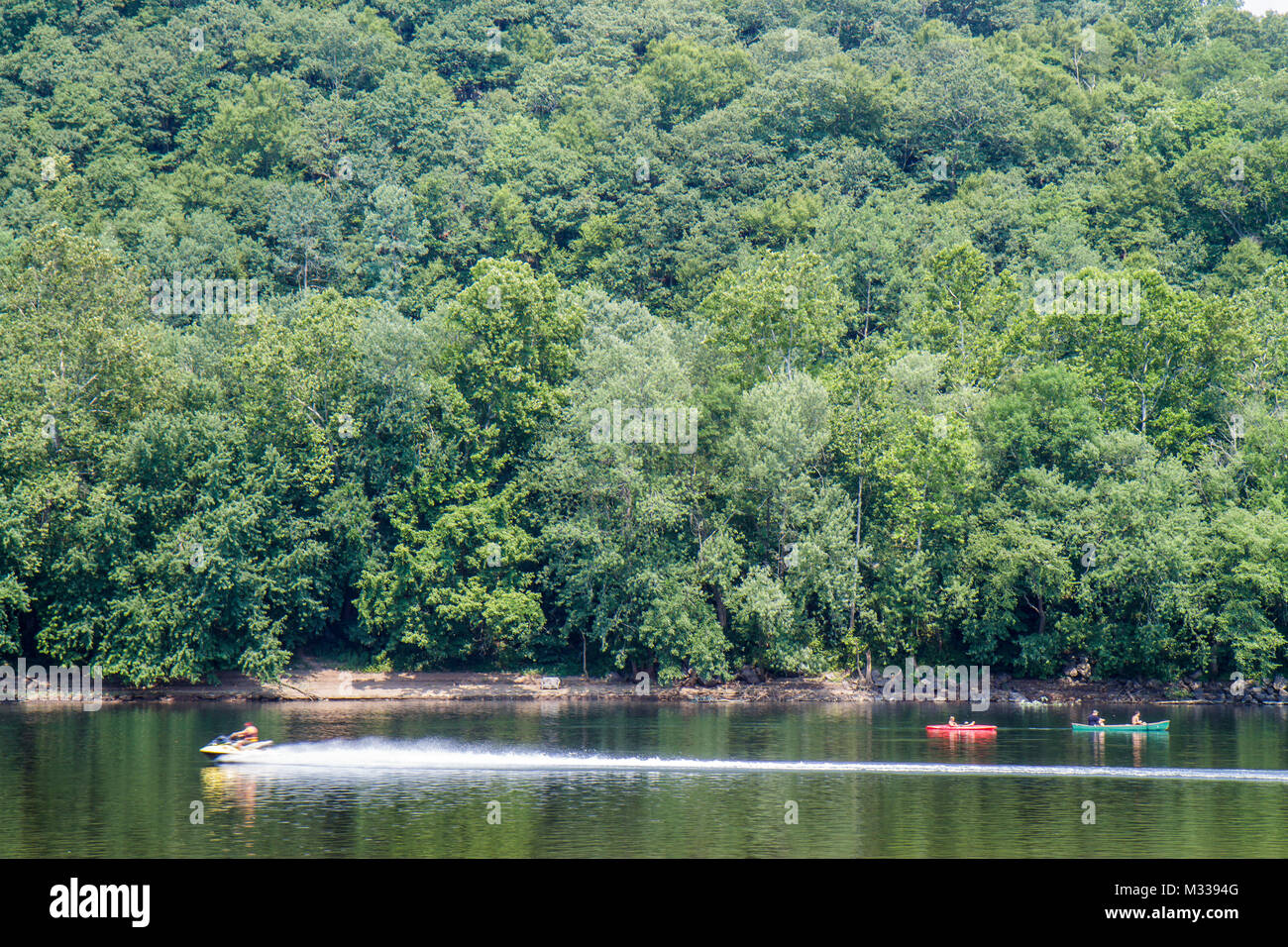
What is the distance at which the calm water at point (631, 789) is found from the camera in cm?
3600

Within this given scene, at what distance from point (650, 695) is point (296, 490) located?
24.4 m

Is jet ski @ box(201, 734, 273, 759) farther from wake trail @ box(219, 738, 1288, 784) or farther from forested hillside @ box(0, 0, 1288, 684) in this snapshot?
forested hillside @ box(0, 0, 1288, 684)

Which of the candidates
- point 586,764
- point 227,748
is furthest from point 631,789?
point 227,748

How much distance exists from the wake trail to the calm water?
153 millimetres

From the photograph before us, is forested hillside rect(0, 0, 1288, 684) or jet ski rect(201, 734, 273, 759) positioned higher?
forested hillside rect(0, 0, 1288, 684)

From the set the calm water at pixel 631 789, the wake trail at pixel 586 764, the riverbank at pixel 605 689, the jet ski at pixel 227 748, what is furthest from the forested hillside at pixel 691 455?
the wake trail at pixel 586 764

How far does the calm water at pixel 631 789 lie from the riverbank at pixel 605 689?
696cm

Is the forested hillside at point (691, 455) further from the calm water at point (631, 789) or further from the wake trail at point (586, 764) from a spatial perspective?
the wake trail at point (586, 764)

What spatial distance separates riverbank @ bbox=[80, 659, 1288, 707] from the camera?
238 feet

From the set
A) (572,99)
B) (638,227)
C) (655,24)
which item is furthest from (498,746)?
(655,24)

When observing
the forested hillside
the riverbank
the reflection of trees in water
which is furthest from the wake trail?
the riverbank

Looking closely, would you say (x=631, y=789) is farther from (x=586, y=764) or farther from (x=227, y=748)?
→ (x=227, y=748)

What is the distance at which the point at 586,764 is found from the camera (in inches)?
1948

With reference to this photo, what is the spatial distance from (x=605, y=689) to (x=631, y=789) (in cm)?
3403
